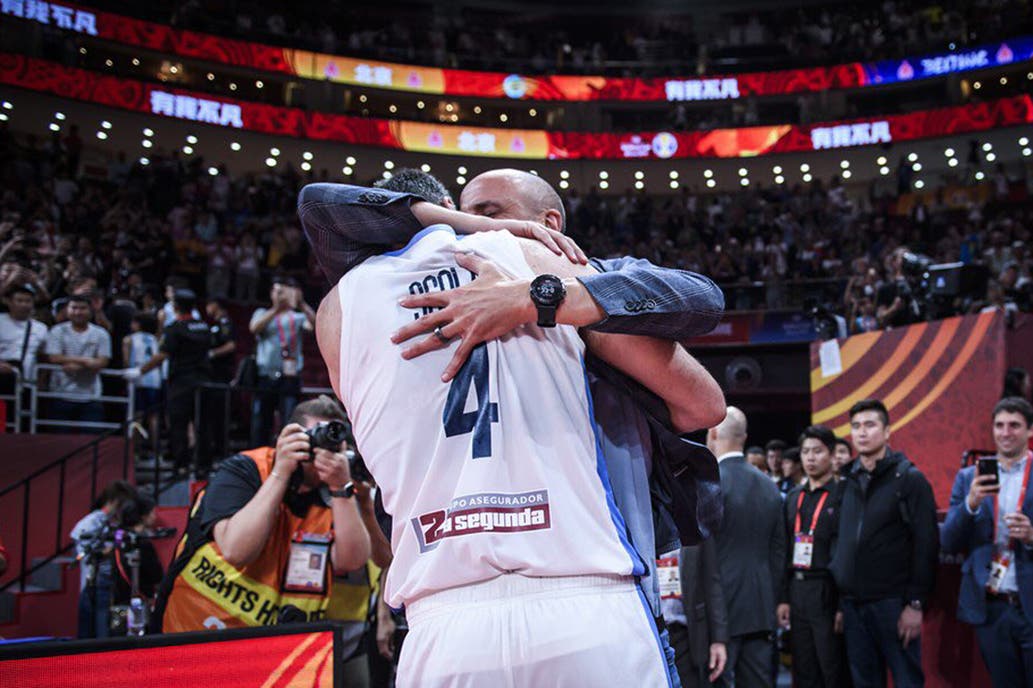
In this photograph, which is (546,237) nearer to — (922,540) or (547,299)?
(547,299)

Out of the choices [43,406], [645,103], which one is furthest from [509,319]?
[645,103]

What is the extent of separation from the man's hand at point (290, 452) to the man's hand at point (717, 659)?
2.95m

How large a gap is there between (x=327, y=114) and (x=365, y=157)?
178 cm

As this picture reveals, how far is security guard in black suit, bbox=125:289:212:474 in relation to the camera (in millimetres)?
9953

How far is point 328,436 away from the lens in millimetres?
3785

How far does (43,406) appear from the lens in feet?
35.2

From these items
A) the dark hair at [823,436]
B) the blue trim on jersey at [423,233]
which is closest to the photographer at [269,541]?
the blue trim on jersey at [423,233]

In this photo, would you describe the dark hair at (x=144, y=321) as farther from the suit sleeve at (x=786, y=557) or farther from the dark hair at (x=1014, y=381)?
the dark hair at (x=1014, y=381)

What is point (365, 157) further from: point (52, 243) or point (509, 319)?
point (509, 319)

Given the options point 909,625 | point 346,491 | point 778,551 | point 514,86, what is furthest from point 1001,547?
point 514,86

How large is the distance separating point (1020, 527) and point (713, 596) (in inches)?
68.9

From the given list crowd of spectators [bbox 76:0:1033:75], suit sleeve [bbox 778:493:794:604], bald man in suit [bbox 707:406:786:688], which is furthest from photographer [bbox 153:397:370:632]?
crowd of spectators [bbox 76:0:1033:75]

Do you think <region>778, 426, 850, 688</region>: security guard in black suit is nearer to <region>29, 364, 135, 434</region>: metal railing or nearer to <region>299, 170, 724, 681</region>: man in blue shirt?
<region>299, 170, 724, 681</region>: man in blue shirt

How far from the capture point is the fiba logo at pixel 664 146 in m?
30.6
